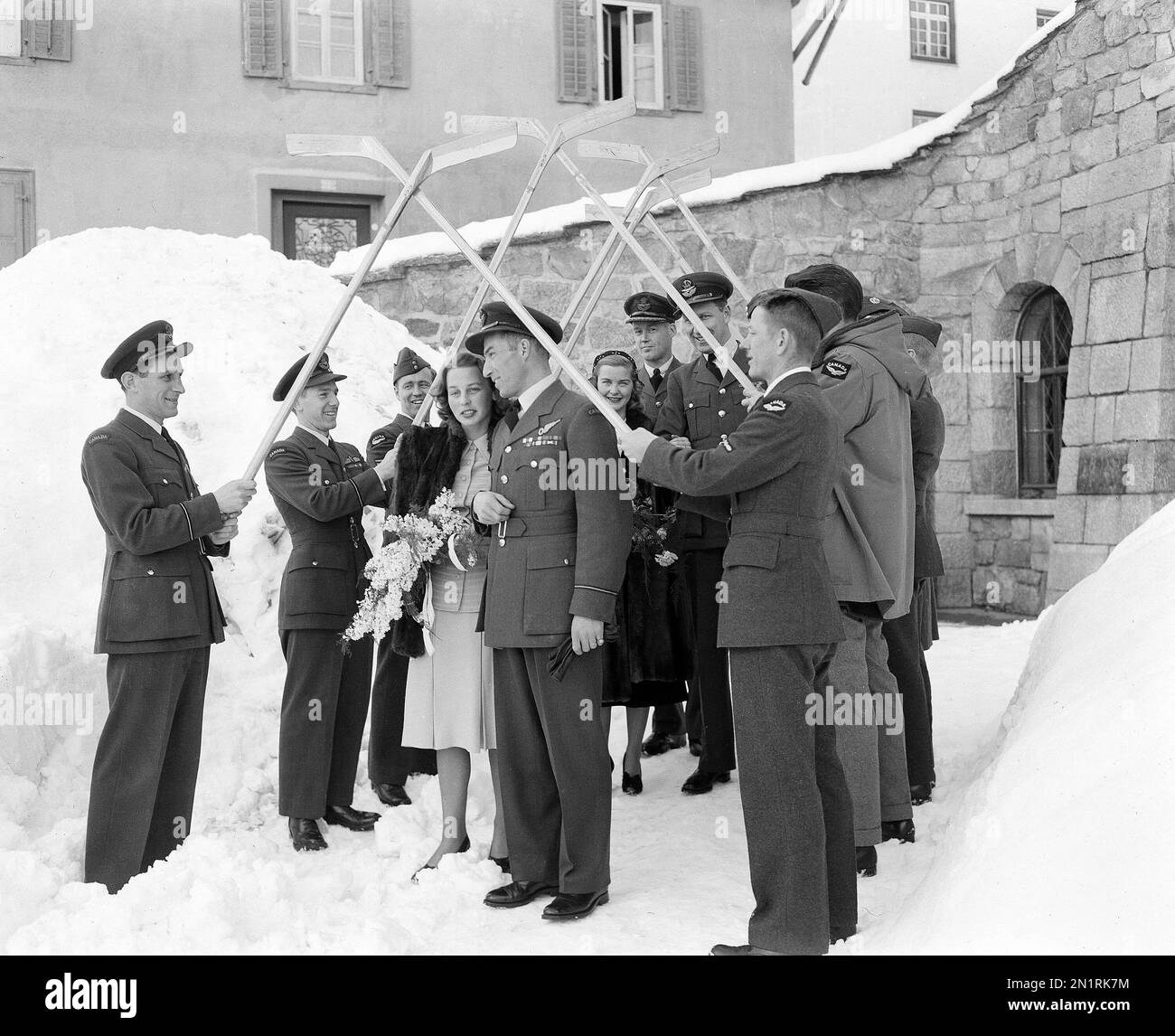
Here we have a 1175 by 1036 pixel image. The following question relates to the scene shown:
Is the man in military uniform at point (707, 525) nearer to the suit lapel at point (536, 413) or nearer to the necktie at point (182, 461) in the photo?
the suit lapel at point (536, 413)

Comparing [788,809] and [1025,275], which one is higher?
[1025,275]

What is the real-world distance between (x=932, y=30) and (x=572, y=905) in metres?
21.1

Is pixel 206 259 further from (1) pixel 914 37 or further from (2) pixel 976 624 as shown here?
(1) pixel 914 37

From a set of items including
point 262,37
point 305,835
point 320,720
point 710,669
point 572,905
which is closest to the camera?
point 572,905

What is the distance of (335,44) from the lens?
45.0ft

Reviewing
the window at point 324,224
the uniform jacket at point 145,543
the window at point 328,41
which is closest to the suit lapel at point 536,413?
the uniform jacket at point 145,543

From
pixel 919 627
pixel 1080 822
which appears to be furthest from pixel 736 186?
pixel 1080 822

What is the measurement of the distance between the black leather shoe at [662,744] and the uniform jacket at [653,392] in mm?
1616

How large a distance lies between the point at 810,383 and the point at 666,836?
81.3 inches

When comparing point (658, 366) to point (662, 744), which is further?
point (662, 744)

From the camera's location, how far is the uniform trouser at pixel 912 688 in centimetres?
490

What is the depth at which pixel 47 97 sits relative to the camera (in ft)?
41.4

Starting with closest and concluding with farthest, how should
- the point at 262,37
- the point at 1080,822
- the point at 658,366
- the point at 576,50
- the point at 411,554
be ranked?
the point at 1080,822, the point at 411,554, the point at 658,366, the point at 262,37, the point at 576,50

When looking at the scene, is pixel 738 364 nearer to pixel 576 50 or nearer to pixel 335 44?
pixel 335 44
